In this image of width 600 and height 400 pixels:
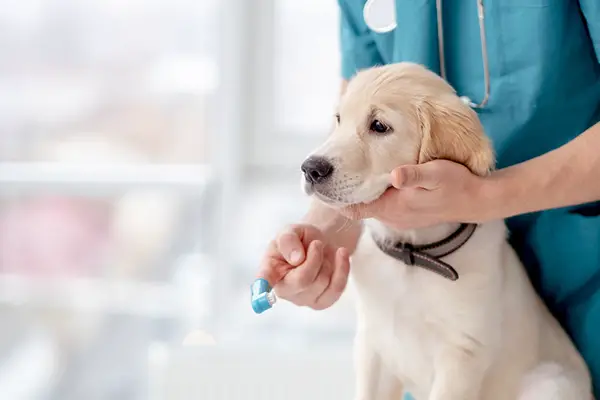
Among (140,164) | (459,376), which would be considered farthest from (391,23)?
(140,164)

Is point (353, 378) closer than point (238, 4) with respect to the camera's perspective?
Yes

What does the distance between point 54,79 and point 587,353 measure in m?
1.36

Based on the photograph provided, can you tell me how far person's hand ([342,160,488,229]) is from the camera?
2.71 ft

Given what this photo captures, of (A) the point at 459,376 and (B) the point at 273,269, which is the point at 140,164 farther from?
(A) the point at 459,376

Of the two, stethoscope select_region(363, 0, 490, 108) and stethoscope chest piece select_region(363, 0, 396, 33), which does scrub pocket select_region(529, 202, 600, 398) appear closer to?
stethoscope select_region(363, 0, 490, 108)

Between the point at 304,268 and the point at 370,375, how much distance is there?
0.71ft

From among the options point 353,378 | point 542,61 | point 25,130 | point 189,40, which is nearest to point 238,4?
point 189,40

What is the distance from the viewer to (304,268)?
944 mm

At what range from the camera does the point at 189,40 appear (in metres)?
1.92

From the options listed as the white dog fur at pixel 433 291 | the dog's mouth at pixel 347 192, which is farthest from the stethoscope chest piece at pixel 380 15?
the dog's mouth at pixel 347 192

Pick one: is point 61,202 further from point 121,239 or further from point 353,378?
point 353,378

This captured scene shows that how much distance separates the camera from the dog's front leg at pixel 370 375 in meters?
1.06

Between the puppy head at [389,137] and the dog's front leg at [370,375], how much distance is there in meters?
0.27

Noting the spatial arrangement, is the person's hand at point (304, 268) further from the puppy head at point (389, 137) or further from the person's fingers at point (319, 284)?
the puppy head at point (389, 137)
